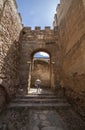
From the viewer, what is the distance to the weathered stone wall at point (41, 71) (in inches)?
415

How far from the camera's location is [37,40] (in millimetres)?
6754

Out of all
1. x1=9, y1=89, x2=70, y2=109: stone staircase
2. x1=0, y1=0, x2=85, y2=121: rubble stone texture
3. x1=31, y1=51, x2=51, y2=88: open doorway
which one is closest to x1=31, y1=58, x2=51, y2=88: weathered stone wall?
x1=31, y1=51, x2=51, y2=88: open doorway

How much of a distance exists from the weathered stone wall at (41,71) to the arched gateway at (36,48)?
151 inches

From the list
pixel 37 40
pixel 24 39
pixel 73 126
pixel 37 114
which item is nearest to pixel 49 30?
pixel 37 40

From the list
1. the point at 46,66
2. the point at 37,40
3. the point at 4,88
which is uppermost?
the point at 37,40

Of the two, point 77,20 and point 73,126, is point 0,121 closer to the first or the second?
point 73,126

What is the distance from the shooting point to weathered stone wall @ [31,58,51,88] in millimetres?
10548

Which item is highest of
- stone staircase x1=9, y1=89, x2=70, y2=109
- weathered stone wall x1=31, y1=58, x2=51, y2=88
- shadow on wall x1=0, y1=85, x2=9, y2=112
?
weathered stone wall x1=31, y1=58, x2=51, y2=88

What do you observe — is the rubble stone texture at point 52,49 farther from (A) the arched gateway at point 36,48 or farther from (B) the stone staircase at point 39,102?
(B) the stone staircase at point 39,102

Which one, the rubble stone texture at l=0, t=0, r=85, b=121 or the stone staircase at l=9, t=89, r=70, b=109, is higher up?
the rubble stone texture at l=0, t=0, r=85, b=121

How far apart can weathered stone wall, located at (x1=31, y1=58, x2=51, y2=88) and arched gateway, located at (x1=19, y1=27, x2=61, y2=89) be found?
3.84 m

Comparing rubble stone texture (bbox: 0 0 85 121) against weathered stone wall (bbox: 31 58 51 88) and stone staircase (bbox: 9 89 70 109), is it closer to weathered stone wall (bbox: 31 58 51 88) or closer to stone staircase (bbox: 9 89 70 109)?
stone staircase (bbox: 9 89 70 109)

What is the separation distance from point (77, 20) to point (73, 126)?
3493 mm

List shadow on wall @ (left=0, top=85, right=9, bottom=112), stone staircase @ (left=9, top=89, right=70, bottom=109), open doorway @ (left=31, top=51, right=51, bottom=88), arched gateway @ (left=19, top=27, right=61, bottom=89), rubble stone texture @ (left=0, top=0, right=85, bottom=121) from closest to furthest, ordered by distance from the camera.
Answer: rubble stone texture @ (left=0, top=0, right=85, bottom=121), shadow on wall @ (left=0, top=85, right=9, bottom=112), stone staircase @ (left=9, top=89, right=70, bottom=109), arched gateway @ (left=19, top=27, right=61, bottom=89), open doorway @ (left=31, top=51, right=51, bottom=88)
